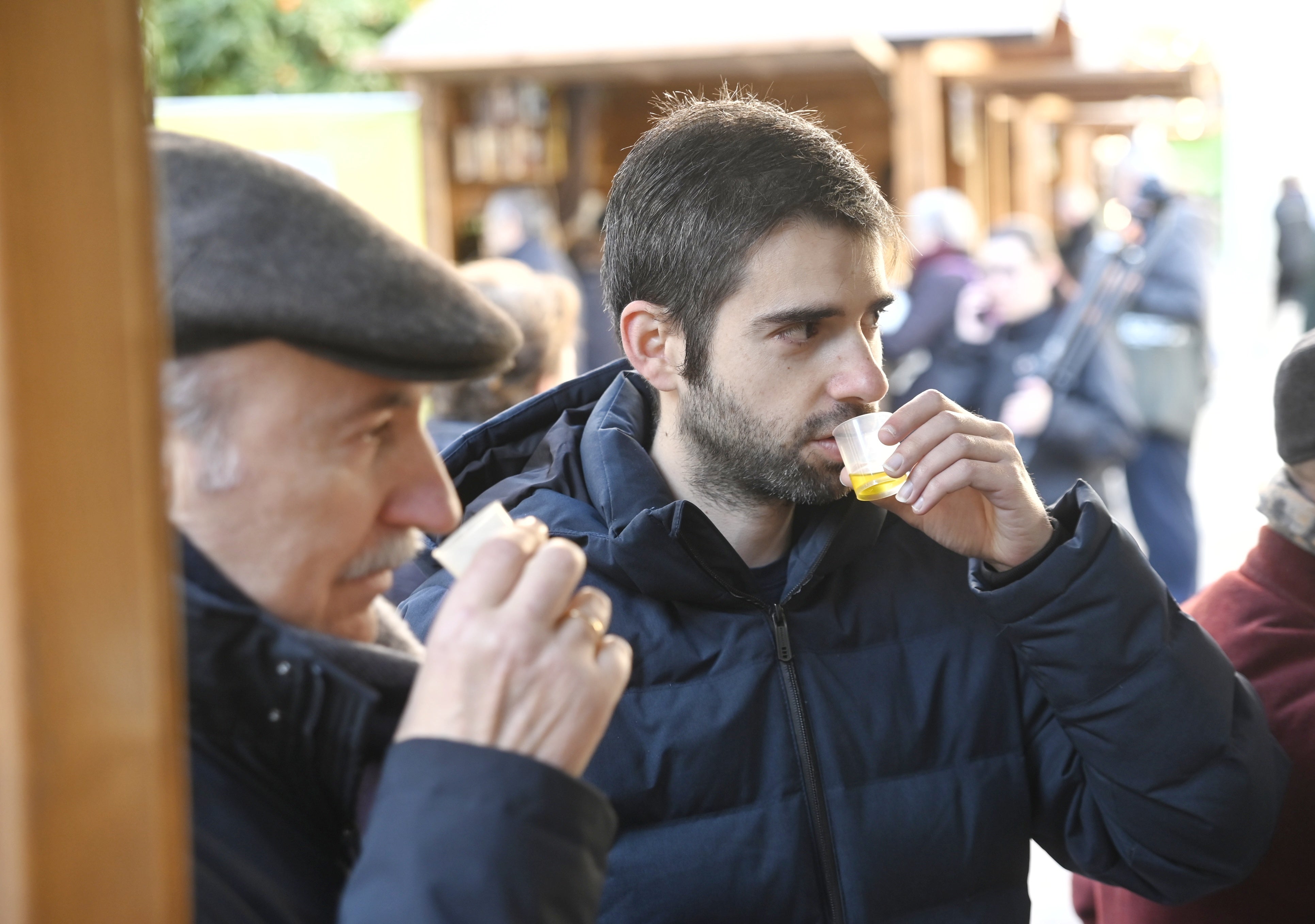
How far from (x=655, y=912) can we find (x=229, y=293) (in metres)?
1.06

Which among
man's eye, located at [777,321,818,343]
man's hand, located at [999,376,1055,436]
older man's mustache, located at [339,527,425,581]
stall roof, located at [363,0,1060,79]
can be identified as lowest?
man's hand, located at [999,376,1055,436]

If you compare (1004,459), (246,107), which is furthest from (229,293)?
(246,107)

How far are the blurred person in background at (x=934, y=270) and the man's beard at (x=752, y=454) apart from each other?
172 inches

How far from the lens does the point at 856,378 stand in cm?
197

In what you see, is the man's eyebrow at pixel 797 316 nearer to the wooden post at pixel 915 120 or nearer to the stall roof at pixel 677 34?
the stall roof at pixel 677 34

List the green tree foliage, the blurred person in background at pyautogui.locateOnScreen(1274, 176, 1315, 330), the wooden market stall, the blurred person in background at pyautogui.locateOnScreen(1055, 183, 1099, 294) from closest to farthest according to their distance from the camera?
the wooden market stall → the blurred person in background at pyautogui.locateOnScreen(1055, 183, 1099, 294) → the blurred person in background at pyautogui.locateOnScreen(1274, 176, 1315, 330) → the green tree foliage

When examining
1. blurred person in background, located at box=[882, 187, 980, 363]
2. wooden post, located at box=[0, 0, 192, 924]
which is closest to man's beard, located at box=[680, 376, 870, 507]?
wooden post, located at box=[0, 0, 192, 924]

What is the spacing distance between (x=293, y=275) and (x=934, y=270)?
6200 mm

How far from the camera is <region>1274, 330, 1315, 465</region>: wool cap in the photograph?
7.14 feet

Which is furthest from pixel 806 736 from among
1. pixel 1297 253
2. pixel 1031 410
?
pixel 1297 253

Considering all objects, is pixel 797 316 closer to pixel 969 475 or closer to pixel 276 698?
pixel 969 475

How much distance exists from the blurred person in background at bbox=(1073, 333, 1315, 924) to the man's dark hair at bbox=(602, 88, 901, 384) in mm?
746

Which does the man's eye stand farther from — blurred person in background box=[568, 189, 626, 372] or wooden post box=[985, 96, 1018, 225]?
wooden post box=[985, 96, 1018, 225]

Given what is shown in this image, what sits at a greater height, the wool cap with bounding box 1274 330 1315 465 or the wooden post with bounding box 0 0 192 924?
the wooden post with bounding box 0 0 192 924
